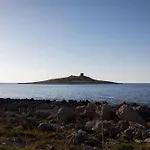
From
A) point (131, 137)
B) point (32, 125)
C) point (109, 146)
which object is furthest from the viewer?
point (32, 125)

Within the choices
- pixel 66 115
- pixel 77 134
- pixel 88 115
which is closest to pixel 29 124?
pixel 66 115

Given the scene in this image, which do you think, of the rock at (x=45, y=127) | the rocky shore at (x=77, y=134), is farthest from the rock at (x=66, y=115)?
the rock at (x=45, y=127)

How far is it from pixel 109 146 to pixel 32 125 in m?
7.60

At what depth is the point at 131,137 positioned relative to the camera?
59.0ft

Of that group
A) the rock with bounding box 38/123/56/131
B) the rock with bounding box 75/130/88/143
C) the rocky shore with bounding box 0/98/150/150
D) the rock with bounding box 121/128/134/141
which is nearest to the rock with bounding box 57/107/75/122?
the rocky shore with bounding box 0/98/150/150

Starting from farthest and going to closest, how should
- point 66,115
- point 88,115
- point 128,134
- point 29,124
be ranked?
point 88,115 < point 66,115 < point 29,124 < point 128,134

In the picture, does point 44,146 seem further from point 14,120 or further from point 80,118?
point 80,118

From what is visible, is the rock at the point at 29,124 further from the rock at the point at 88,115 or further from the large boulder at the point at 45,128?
the rock at the point at 88,115

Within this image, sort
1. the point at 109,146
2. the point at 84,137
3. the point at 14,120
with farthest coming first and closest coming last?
the point at 14,120
the point at 84,137
the point at 109,146

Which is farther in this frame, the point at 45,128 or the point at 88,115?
the point at 88,115

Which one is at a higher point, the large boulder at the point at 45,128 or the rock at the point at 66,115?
the rock at the point at 66,115

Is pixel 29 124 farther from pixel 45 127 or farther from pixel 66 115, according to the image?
pixel 66 115

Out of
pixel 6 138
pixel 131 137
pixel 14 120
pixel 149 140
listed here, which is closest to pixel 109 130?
pixel 131 137

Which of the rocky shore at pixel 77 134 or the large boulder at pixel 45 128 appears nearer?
the rocky shore at pixel 77 134
